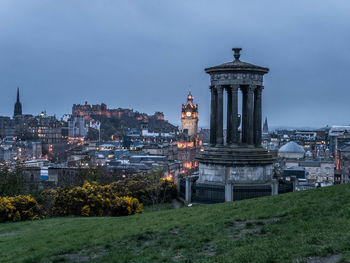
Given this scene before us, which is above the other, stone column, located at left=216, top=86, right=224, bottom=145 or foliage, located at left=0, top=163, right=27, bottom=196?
stone column, located at left=216, top=86, right=224, bottom=145

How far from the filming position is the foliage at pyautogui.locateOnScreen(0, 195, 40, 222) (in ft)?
87.8

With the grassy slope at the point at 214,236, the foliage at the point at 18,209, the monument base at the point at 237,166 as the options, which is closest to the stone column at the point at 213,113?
the monument base at the point at 237,166

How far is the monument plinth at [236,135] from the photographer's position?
2750 centimetres

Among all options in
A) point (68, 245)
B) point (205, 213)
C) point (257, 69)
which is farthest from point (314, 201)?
point (257, 69)

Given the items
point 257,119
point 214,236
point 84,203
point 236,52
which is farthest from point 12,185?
point 214,236

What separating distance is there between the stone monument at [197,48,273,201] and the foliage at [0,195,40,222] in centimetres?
1047

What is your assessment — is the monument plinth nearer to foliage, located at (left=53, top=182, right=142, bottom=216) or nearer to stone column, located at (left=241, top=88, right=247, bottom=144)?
stone column, located at (left=241, top=88, right=247, bottom=144)

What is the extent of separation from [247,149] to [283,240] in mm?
16037

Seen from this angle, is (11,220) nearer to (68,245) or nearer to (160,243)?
(68,245)

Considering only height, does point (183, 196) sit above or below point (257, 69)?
below

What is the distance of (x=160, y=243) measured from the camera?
14.2m

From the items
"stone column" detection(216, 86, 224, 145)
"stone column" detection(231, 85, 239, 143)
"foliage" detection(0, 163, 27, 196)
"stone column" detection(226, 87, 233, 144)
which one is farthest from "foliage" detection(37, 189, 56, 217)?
"stone column" detection(231, 85, 239, 143)

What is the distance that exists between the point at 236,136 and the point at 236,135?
63 millimetres

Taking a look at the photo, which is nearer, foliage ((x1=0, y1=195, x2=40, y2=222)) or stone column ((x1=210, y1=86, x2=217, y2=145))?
foliage ((x1=0, y1=195, x2=40, y2=222))
